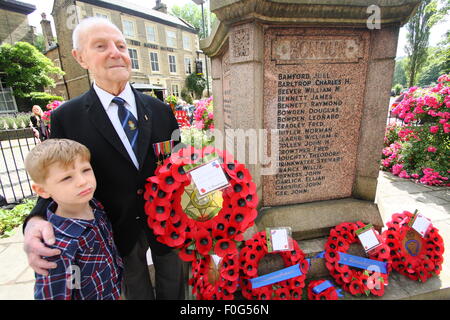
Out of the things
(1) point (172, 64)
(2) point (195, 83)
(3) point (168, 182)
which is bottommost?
(3) point (168, 182)

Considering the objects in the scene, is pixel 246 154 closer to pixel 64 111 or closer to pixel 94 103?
pixel 94 103

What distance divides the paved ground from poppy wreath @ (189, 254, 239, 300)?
162 centimetres

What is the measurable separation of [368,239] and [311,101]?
149 cm

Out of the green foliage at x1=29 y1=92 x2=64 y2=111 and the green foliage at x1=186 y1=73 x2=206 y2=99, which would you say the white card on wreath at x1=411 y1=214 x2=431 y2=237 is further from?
the green foliage at x1=186 y1=73 x2=206 y2=99

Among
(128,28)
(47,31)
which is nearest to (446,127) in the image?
(128,28)

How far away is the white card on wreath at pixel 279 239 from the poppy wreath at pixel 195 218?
0.74 meters

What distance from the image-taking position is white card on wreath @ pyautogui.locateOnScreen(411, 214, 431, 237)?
2.17 m

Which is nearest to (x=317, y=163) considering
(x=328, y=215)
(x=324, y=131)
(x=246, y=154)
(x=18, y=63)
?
(x=324, y=131)

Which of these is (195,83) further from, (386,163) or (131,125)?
(131,125)

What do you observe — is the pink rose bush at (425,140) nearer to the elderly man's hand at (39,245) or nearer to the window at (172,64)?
the elderly man's hand at (39,245)

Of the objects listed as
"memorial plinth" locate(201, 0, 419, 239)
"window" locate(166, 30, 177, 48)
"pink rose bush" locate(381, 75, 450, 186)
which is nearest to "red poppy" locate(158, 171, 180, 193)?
"memorial plinth" locate(201, 0, 419, 239)

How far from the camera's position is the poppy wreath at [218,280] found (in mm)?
1894

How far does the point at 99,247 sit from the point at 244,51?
1.87 metres

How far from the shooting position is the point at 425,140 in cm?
516
